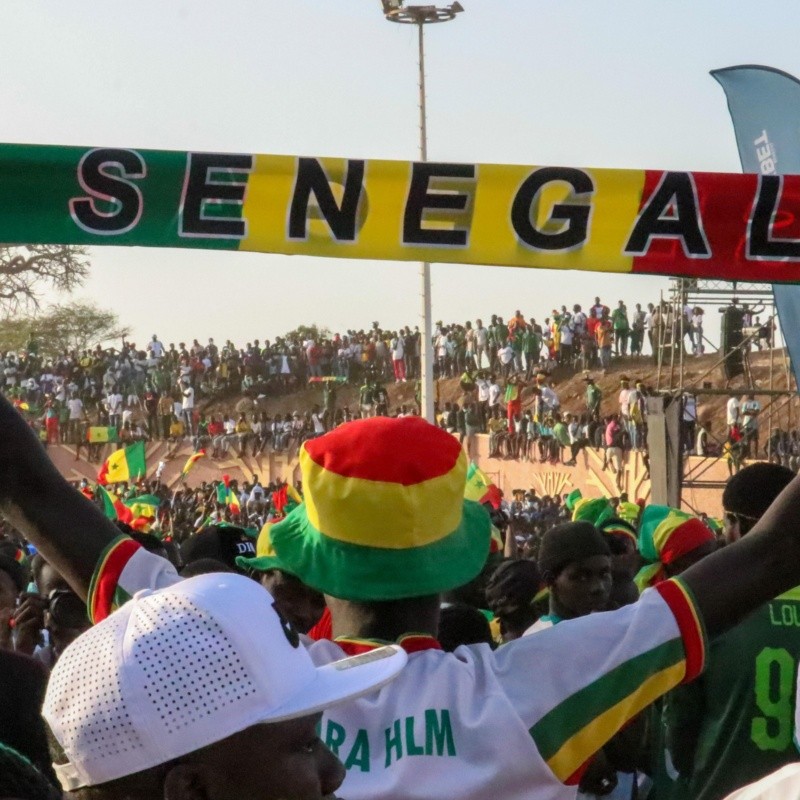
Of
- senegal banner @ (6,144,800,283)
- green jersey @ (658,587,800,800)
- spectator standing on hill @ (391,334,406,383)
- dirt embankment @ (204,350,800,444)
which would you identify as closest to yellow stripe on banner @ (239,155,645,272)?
senegal banner @ (6,144,800,283)

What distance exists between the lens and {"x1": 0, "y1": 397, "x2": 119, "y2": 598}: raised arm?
2.27 m

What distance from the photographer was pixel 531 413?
31312 mm

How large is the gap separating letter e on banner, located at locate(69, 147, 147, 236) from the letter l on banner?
266cm

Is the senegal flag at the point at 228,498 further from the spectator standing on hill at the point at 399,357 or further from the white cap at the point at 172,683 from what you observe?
the white cap at the point at 172,683

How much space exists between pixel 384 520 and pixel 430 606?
0.16 metres

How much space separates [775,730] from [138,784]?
2331mm

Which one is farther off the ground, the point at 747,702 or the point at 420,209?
the point at 420,209

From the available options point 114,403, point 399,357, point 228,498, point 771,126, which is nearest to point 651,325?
point 399,357

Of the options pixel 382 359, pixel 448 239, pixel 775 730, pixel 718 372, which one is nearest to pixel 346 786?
pixel 775 730

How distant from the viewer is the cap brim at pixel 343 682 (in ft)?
5.45

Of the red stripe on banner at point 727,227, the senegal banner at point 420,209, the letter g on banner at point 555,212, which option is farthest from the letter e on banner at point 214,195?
the red stripe on banner at point 727,227

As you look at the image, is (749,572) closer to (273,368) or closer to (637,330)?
(637,330)

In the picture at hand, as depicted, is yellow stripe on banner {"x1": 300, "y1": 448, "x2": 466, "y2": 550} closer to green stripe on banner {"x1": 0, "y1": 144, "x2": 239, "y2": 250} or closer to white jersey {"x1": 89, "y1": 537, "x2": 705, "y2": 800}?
white jersey {"x1": 89, "y1": 537, "x2": 705, "y2": 800}

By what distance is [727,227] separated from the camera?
561 centimetres
